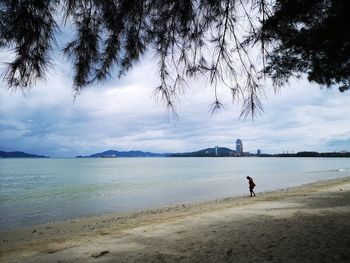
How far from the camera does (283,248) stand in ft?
23.2

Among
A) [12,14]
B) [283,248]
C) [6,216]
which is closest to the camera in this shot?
[12,14]

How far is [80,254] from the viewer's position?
8.17 metres

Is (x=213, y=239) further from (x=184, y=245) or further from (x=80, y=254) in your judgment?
(x=80, y=254)

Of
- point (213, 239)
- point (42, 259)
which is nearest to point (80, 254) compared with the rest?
point (42, 259)

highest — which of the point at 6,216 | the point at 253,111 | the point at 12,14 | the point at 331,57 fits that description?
the point at 331,57

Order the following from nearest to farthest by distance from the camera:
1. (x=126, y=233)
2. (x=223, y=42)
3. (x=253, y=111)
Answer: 1. (x=253, y=111)
2. (x=223, y=42)
3. (x=126, y=233)

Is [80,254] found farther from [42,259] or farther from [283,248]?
[283,248]

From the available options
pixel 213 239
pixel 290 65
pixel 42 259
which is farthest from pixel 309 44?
pixel 42 259

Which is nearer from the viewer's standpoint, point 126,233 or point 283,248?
point 283,248

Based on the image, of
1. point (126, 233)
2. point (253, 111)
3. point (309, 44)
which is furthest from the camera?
point (126, 233)

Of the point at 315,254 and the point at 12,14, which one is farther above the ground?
the point at 12,14

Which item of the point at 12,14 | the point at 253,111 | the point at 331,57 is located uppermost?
the point at 331,57

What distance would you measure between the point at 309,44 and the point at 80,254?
21.4 ft

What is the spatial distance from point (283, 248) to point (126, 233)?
17.5 feet
